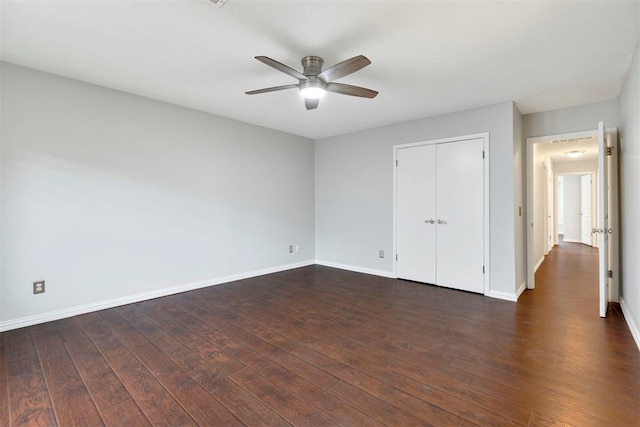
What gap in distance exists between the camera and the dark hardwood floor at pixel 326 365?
5.41ft

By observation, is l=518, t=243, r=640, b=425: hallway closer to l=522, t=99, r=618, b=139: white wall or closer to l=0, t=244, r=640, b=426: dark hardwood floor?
l=0, t=244, r=640, b=426: dark hardwood floor

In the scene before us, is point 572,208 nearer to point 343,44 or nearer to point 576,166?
point 576,166

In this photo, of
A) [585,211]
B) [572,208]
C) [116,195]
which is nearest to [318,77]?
[116,195]

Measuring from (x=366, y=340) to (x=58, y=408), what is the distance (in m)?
2.12

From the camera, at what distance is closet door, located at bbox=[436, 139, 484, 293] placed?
3.82 metres

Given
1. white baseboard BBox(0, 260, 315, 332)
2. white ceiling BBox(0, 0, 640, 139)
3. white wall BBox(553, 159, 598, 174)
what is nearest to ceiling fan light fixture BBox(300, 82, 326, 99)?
white ceiling BBox(0, 0, 640, 139)

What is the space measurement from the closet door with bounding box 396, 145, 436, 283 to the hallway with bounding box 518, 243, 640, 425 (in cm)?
128

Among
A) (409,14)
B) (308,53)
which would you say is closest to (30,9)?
(308,53)

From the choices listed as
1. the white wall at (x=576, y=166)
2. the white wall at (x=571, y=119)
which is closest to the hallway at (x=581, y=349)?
the white wall at (x=571, y=119)

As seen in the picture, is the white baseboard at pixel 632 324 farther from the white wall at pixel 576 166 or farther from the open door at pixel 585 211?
the open door at pixel 585 211

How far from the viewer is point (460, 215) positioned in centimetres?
397

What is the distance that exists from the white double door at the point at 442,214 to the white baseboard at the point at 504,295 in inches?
5.1

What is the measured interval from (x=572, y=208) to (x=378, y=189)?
28.9ft

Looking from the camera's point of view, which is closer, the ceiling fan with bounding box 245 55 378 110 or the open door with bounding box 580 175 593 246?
the ceiling fan with bounding box 245 55 378 110
